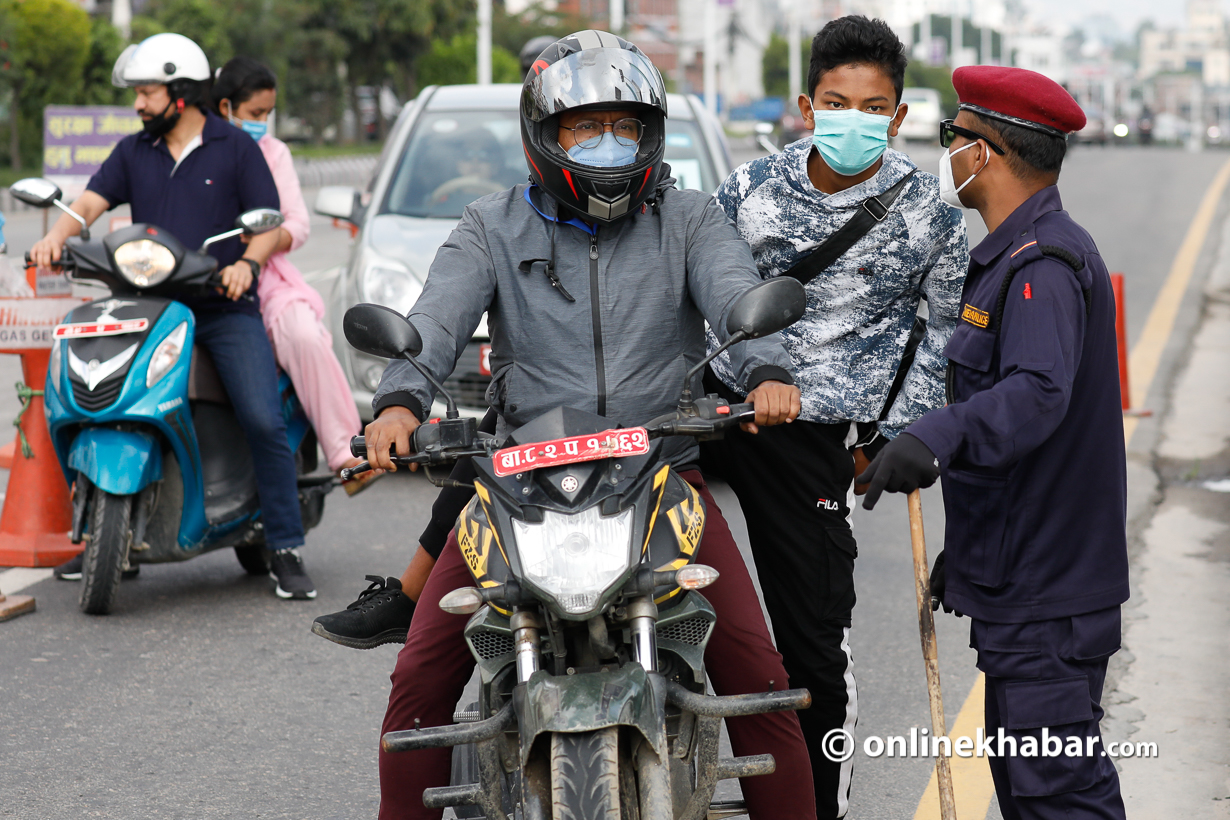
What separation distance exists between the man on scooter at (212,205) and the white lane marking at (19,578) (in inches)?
40.0

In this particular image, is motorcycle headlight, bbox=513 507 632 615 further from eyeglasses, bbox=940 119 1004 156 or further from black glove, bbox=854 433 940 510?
eyeglasses, bbox=940 119 1004 156

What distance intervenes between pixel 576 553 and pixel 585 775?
1.24ft

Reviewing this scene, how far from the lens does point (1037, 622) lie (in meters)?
2.96

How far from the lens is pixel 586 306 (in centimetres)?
310

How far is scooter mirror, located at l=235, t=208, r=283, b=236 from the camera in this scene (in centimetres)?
548

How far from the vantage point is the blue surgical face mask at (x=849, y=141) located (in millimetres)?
3518

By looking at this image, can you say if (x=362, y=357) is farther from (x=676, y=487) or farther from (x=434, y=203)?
(x=676, y=487)

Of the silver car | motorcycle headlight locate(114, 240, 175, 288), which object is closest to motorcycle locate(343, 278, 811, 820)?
motorcycle headlight locate(114, 240, 175, 288)

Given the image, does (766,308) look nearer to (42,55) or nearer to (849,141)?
(849,141)

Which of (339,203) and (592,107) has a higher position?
(592,107)

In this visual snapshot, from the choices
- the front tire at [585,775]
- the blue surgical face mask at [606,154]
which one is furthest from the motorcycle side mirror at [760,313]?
the front tire at [585,775]

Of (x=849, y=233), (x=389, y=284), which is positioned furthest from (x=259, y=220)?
(x=849, y=233)

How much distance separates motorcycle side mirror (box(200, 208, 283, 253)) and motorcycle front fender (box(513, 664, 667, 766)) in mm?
3278

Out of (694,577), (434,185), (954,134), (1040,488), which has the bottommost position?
(694,577)
